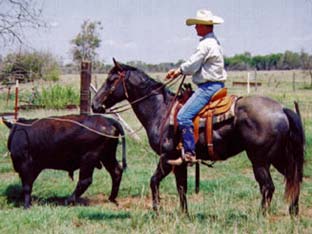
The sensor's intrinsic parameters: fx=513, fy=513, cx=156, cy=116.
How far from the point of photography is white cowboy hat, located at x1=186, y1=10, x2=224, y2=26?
281 inches

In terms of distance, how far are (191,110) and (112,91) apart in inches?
57.9

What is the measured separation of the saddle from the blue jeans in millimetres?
74

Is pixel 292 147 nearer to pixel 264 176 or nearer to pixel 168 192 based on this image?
pixel 264 176

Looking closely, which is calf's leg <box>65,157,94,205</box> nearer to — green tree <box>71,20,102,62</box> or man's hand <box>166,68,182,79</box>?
man's hand <box>166,68,182,79</box>

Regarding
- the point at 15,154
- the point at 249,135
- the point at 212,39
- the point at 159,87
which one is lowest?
the point at 15,154

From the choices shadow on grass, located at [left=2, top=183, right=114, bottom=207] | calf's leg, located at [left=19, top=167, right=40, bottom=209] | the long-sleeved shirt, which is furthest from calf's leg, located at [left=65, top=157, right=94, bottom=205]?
the long-sleeved shirt

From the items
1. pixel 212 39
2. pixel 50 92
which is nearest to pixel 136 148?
pixel 212 39

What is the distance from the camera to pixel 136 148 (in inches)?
524

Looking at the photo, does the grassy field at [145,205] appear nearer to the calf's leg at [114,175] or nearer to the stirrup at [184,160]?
the calf's leg at [114,175]

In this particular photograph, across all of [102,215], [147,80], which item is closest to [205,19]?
[147,80]

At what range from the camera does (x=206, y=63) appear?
716cm

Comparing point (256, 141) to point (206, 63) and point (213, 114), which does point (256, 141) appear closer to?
point (213, 114)

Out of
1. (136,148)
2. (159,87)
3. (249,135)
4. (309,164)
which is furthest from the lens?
(136,148)

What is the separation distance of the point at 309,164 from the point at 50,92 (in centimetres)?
1722
